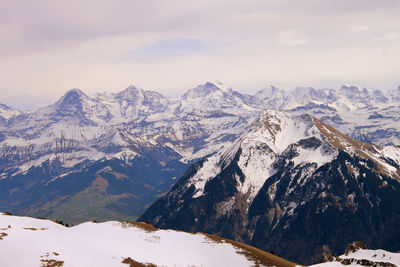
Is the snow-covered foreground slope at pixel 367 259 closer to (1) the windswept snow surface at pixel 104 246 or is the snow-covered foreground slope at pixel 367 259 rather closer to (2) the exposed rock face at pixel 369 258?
(2) the exposed rock face at pixel 369 258

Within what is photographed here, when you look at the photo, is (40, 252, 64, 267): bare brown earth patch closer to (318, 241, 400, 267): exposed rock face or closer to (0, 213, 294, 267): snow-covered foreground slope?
(0, 213, 294, 267): snow-covered foreground slope

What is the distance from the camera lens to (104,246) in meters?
116

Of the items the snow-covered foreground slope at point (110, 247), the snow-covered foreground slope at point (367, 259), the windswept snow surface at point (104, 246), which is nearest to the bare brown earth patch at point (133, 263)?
the snow-covered foreground slope at point (110, 247)

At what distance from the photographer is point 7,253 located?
99.6 metres

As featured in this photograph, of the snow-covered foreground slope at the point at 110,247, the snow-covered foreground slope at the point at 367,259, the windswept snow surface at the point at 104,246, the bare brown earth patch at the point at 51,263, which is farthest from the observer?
the snow-covered foreground slope at the point at 367,259

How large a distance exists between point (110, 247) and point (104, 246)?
165cm

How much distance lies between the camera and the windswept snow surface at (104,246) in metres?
102

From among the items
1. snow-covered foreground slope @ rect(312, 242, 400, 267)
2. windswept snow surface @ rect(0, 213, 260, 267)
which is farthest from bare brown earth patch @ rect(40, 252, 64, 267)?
snow-covered foreground slope @ rect(312, 242, 400, 267)

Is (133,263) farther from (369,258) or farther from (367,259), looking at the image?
(369,258)

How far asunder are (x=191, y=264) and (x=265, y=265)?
22004mm

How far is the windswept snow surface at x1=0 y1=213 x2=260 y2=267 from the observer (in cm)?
10200

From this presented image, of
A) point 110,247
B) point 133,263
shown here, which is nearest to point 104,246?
point 110,247

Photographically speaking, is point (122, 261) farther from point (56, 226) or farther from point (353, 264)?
point (353, 264)

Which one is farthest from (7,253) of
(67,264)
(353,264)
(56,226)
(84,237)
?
(353,264)
